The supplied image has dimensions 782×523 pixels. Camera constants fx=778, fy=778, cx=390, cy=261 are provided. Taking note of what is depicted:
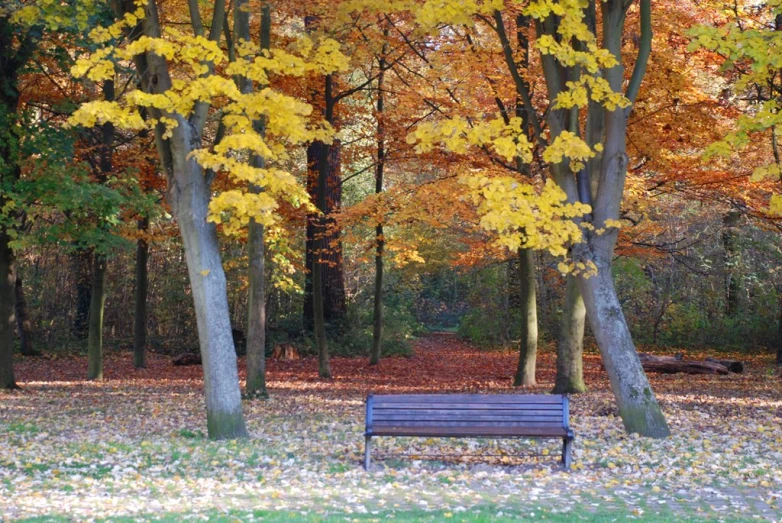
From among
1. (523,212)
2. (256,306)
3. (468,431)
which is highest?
(523,212)

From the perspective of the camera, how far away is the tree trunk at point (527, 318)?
14922mm

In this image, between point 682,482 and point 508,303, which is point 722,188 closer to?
point 682,482

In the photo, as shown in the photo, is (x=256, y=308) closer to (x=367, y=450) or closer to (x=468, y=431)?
(x=367, y=450)

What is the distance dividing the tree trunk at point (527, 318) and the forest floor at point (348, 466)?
6.17 feet

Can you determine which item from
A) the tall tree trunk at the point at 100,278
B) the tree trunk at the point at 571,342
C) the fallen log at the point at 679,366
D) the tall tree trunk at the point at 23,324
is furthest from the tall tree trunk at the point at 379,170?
the tall tree trunk at the point at 23,324

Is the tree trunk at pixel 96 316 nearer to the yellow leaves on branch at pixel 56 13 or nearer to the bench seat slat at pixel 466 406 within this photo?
the yellow leaves on branch at pixel 56 13

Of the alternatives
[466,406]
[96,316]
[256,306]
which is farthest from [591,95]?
[96,316]

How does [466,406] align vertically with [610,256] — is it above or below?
below

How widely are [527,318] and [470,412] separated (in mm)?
7656

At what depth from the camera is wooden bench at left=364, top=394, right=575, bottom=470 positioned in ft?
25.0

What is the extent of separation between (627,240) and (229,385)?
1086cm

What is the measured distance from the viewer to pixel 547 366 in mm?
20719

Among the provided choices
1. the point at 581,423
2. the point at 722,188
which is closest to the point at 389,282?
the point at 722,188

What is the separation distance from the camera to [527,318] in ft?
49.8
